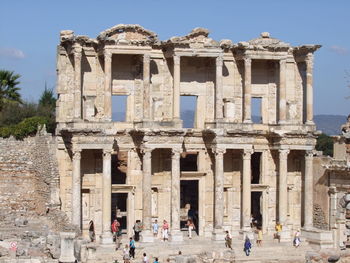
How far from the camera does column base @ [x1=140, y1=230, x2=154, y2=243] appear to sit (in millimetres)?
32594

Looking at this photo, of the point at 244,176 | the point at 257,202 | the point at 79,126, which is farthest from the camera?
the point at 257,202

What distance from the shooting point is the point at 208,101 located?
3519cm

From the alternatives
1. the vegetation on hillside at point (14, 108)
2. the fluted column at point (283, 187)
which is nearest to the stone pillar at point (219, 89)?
the fluted column at point (283, 187)

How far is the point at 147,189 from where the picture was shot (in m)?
33.1

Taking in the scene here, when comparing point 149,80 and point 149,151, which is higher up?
point 149,80

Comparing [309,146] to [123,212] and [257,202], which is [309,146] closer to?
[257,202]

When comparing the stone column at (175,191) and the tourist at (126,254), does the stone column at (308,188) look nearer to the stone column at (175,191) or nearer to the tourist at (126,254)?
the stone column at (175,191)

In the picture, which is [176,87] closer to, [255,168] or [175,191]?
[175,191]

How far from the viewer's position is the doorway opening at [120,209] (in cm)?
3967

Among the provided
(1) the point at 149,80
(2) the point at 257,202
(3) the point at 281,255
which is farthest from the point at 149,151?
(2) the point at 257,202

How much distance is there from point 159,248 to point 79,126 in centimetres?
587

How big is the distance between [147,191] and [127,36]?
6.45 metres

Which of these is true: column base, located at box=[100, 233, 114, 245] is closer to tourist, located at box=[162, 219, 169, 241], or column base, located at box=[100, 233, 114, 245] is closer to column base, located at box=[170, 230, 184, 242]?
tourist, located at box=[162, 219, 169, 241]

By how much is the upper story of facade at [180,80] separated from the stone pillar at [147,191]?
1318mm
